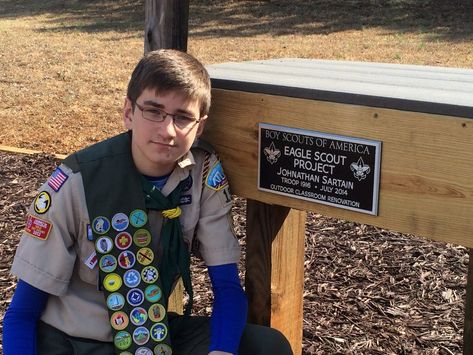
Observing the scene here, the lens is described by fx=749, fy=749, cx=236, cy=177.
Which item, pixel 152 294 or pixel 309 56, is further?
pixel 309 56

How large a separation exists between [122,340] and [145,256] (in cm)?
25

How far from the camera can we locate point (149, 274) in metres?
2.23

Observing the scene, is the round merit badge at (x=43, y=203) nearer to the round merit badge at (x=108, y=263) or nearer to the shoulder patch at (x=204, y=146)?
the round merit badge at (x=108, y=263)

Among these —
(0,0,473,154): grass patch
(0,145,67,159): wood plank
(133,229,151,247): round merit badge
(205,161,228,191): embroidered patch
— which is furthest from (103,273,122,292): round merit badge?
(0,0,473,154): grass patch

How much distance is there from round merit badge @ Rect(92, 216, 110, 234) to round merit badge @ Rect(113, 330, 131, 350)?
30cm

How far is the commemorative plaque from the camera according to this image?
2.06 metres

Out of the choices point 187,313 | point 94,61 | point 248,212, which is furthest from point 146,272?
point 94,61

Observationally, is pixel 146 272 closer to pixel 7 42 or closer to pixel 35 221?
pixel 35 221

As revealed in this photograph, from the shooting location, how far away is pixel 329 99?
82.1 inches

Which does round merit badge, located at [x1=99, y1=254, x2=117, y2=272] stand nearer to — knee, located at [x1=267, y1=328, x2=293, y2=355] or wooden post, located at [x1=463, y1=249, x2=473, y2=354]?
knee, located at [x1=267, y1=328, x2=293, y2=355]

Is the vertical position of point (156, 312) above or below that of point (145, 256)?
below

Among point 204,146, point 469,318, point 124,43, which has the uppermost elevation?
point 204,146

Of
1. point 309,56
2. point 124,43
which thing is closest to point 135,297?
point 309,56

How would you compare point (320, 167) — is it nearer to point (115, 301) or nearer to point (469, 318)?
point (115, 301)
